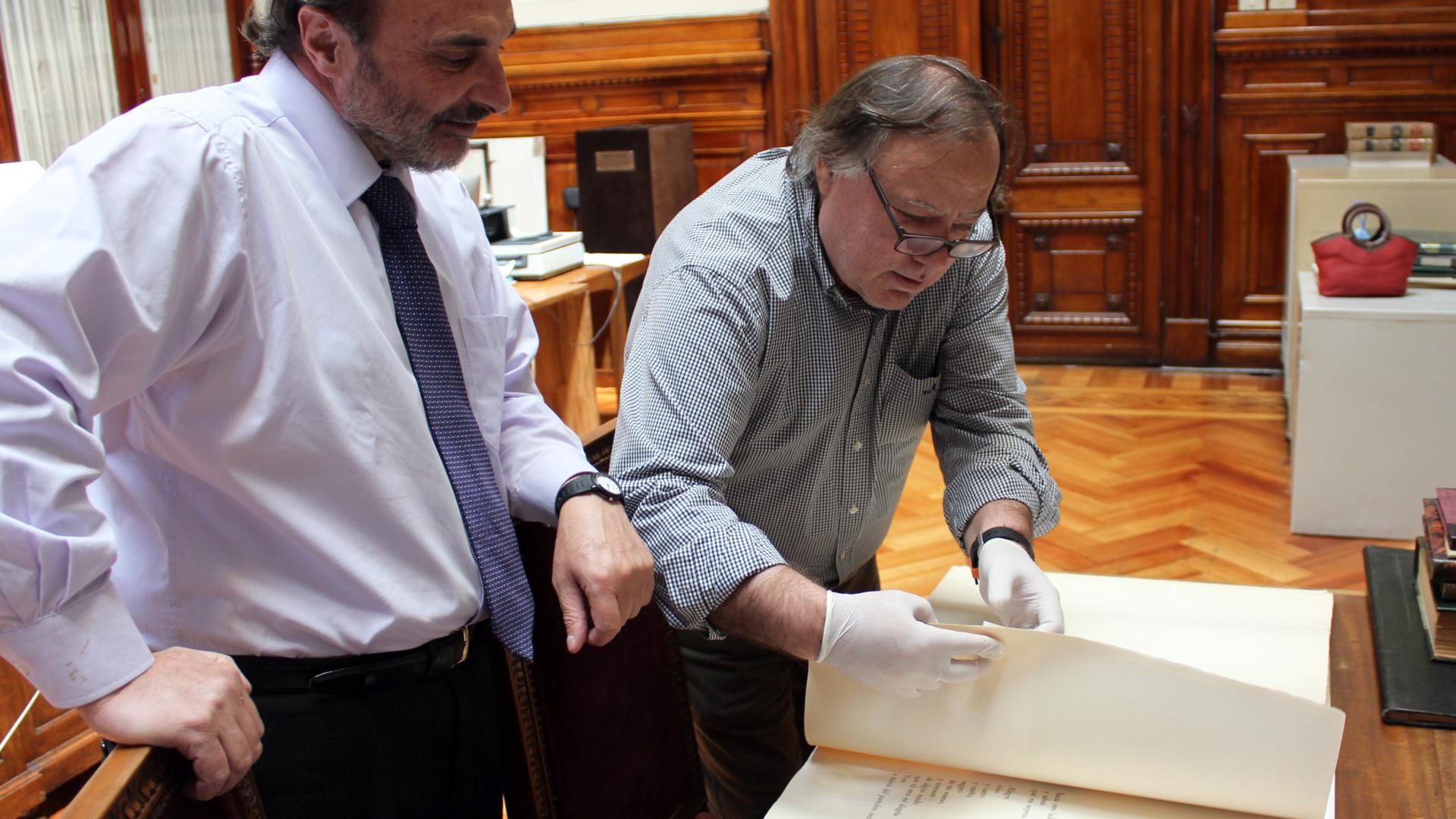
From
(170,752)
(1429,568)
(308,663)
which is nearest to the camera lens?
(170,752)

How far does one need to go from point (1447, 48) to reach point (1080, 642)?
4.37m

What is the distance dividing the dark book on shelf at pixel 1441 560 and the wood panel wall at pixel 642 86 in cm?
417

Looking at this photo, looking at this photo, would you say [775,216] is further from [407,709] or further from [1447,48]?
[1447,48]

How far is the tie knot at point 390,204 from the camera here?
1.14 meters

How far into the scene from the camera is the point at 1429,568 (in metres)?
1.29

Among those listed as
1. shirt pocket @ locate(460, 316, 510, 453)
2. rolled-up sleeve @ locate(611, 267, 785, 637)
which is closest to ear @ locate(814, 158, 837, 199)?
rolled-up sleeve @ locate(611, 267, 785, 637)

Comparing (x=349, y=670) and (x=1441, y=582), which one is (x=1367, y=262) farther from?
(x=349, y=670)

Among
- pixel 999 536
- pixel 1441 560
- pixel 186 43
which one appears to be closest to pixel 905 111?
pixel 999 536

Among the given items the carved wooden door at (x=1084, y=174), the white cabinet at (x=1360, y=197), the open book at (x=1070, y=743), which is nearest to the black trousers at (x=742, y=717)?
the open book at (x=1070, y=743)

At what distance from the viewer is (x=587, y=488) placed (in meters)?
1.18

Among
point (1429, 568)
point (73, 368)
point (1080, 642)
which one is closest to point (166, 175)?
point (73, 368)

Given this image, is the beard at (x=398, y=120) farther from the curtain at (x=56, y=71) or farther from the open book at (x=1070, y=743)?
the curtain at (x=56, y=71)

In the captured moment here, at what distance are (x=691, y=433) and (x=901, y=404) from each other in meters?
0.40

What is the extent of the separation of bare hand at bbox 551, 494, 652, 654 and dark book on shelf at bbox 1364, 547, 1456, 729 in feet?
2.35
